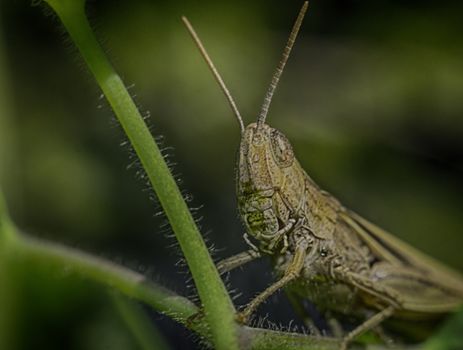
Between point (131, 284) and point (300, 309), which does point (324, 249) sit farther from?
point (131, 284)

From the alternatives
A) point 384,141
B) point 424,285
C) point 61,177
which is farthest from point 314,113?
point 424,285

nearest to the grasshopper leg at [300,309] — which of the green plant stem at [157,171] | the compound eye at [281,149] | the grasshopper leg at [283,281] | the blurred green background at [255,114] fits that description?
the grasshopper leg at [283,281]

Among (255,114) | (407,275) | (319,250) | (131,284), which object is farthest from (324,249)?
(255,114)

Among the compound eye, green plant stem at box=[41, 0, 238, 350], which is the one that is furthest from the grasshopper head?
green plant stem at box=[41, 0, 238, 350]

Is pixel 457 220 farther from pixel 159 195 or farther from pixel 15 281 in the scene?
pixel 159 195

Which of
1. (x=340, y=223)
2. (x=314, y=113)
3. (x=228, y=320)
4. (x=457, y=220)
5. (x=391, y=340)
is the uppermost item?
(x=228, y=320)

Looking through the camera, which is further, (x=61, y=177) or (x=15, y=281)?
(x=61, y=177)
